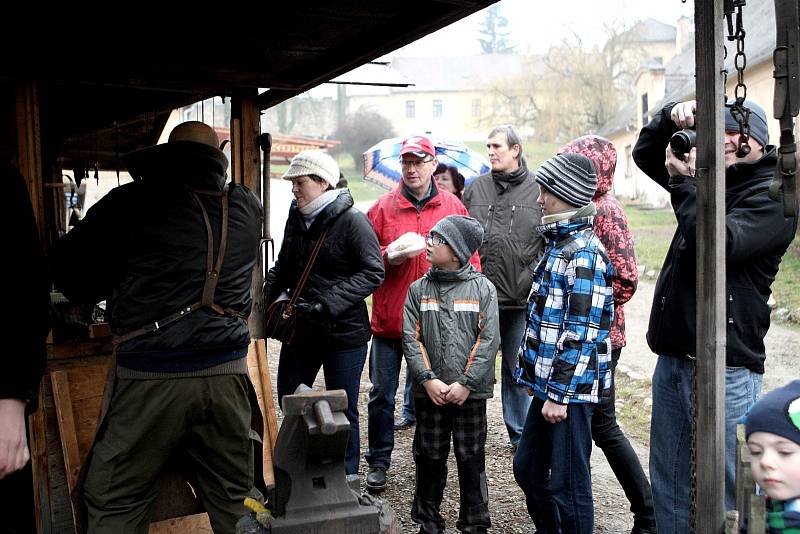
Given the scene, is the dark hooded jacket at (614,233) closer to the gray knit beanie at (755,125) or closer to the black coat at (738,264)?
the black coat at (738,264)

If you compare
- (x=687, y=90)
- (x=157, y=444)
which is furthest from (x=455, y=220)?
(x=687, y=90)

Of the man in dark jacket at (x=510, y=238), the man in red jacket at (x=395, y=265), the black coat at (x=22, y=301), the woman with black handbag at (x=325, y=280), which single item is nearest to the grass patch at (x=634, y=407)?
the man in dark jacket at (x=510, y=238)

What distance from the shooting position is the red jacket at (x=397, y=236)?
15.0 ft

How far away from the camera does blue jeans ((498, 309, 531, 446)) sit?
4863 millimetres

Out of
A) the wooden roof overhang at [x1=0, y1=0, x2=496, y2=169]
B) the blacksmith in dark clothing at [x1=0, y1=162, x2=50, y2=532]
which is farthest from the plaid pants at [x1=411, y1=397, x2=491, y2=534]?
the blacksmith in dark clothing at [x1=0, y1=162, x2=50, y2=532]

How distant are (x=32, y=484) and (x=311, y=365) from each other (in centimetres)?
153

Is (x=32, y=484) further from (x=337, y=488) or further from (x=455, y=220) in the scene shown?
(x=455, y=220)

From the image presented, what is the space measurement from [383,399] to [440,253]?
1270 mm

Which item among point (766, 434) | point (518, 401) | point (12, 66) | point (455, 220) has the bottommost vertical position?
point (518, 401)

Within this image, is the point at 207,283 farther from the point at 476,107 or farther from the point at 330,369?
the point at 476,107

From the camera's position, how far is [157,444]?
8.73ft

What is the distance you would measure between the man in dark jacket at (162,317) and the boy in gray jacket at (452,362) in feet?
3.83

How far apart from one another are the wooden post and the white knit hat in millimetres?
2305

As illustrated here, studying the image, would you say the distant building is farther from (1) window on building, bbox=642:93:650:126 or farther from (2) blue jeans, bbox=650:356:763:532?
(2) blue jeans, bbox=650:356:763:532
